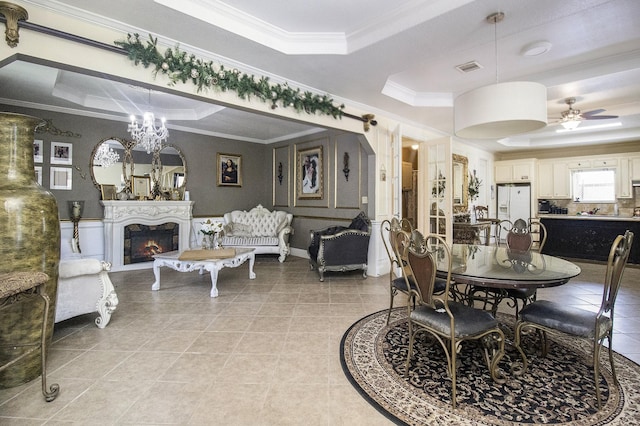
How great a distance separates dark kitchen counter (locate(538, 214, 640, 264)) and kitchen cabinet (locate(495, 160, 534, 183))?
6.22 ft

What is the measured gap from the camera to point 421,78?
13.1ft

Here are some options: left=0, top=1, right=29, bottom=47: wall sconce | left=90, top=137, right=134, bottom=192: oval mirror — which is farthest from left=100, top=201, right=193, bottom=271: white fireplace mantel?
left=0, top=1, right=29, bottom=47: wall sconce

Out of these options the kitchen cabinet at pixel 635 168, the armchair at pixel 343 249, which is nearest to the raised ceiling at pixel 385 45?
the armchair at pixel 343 249

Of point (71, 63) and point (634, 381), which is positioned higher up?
point (71, 63)

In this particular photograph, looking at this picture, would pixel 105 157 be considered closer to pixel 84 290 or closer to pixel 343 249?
pixel 84 290

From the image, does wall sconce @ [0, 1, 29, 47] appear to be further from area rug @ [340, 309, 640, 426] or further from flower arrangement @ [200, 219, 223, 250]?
area rug @ [340, 309, 640, 426]

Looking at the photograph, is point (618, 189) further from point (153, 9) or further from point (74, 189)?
point (74, 189)

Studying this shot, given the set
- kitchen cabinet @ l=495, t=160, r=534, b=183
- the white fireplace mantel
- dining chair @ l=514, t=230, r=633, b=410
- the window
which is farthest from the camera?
kitchen cabinet @ l=495, t=160, r=534, b=183

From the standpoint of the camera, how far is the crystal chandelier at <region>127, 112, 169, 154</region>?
4.52m

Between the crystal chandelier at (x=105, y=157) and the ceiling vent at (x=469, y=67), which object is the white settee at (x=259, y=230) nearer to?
the crystal chandelier at (x=105, y=157)

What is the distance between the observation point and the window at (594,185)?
7.57 m

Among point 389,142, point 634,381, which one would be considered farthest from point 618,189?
point 634,381

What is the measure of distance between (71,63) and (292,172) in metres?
4.83

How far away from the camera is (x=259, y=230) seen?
22.1 ft
